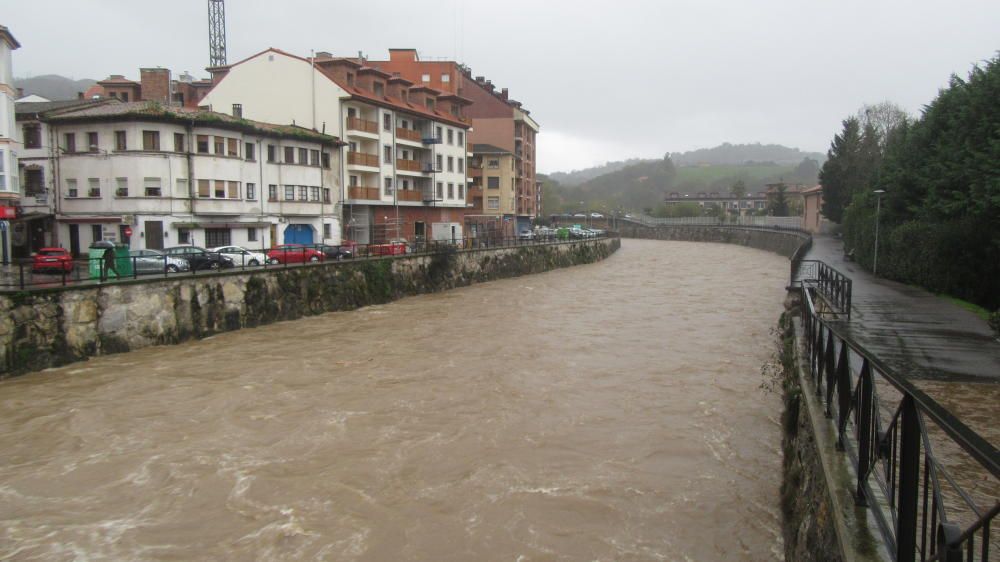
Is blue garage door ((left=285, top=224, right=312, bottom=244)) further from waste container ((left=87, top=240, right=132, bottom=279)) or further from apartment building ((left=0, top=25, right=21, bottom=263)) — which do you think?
waste container ((left=87, top=240, right=132, bottom=279))

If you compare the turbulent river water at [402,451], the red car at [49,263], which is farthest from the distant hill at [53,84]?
the turbulent river water at [402,451]

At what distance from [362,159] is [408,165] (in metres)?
6.37

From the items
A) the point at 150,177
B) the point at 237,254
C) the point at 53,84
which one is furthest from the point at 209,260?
the point at 53,84

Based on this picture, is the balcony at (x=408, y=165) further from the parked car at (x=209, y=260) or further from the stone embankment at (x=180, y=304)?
the parked car at (x=209, y=260)

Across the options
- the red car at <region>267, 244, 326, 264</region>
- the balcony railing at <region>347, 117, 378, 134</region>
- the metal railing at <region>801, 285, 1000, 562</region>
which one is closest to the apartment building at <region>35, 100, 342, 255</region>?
the red car at <region>267, 244, 326, 264</region>

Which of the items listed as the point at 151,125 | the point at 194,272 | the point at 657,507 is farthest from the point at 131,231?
the point at 657,507

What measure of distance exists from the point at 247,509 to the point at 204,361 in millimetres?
11042

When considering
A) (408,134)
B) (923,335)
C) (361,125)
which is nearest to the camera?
(923,335)

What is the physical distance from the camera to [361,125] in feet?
149

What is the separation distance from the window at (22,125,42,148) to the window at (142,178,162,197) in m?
7.38

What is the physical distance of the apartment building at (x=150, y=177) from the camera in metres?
33.7

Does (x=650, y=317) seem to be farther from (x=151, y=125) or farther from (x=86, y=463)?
(x=151, y=125)

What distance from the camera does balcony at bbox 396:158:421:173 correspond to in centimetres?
4969

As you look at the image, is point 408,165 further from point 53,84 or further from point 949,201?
point 53,84
